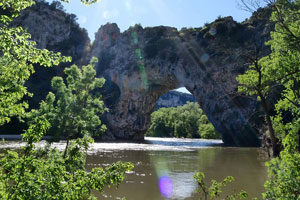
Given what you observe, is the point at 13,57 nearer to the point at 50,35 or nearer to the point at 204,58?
the point at 204,58

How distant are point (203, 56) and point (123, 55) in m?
26.1

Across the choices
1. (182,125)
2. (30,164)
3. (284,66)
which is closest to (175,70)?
(182,125)

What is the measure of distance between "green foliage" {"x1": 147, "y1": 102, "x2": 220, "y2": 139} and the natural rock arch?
3315 centimetres

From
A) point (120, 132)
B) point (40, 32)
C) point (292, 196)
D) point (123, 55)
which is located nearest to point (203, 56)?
point (123, 55)

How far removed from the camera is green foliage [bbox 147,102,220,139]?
93.9 m

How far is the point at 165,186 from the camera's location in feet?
41.1

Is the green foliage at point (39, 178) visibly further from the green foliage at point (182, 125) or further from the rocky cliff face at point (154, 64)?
the green foliage at point (182, 125)

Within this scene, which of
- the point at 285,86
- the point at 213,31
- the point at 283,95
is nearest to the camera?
the point at 283,95

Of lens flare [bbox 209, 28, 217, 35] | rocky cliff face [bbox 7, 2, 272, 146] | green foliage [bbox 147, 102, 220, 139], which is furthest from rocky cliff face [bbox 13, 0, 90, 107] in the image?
green foliage [bbox 147, 102, 220, 139]

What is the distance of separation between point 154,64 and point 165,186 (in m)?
55.3

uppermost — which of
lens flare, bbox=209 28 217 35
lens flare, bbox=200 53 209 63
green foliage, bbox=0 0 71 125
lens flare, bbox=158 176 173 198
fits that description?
lens flare, bbox=209 28 217 35

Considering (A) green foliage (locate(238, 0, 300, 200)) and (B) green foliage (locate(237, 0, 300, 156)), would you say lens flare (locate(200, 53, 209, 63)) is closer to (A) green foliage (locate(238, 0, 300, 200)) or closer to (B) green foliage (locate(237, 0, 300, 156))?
(A) green foliage (locate(238, 0, 300, 200))

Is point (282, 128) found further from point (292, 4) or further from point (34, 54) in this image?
point (34, 54)

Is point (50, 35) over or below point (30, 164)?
over
